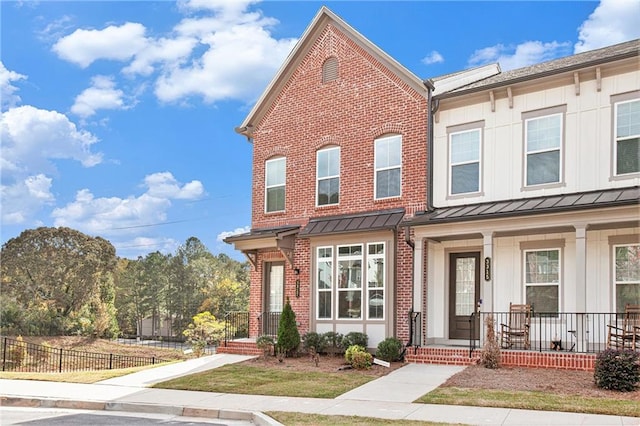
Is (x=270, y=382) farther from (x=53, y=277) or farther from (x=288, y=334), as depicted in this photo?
(x=53, y=277)

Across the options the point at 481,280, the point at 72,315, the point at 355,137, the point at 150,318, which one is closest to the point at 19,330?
the point at 72,315

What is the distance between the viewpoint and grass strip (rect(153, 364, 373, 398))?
41.2 feet

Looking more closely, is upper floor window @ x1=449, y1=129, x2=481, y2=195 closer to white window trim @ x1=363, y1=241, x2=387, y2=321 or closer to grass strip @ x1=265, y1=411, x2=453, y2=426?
white window trim @ x1=363, y1=241, x2=387, y2=321

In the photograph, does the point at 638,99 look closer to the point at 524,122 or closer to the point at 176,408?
the point at 524,122

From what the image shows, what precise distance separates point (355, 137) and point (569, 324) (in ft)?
24.9

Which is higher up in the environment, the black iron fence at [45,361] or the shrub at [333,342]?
the shrub at [333,342]

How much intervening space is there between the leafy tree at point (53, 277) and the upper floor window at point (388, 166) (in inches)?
1081

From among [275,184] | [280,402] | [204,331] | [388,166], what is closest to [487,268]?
[388,166]

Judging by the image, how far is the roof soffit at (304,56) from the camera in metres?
17.7

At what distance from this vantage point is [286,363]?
16531 millimetres

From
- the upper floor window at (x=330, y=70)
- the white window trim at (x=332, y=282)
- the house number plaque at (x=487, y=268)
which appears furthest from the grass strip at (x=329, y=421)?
the upper floor window at (x=330, y=70)

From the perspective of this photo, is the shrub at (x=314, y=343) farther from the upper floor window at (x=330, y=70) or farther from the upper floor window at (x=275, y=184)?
the upper floor window at (x=330, y=70)

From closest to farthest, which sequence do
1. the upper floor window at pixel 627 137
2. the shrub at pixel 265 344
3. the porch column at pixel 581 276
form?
the porch column at pixel 581 276 < the upper floor window at pixel 627 137 < the shrub at pixel 265 344

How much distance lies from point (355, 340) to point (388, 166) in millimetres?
4815
